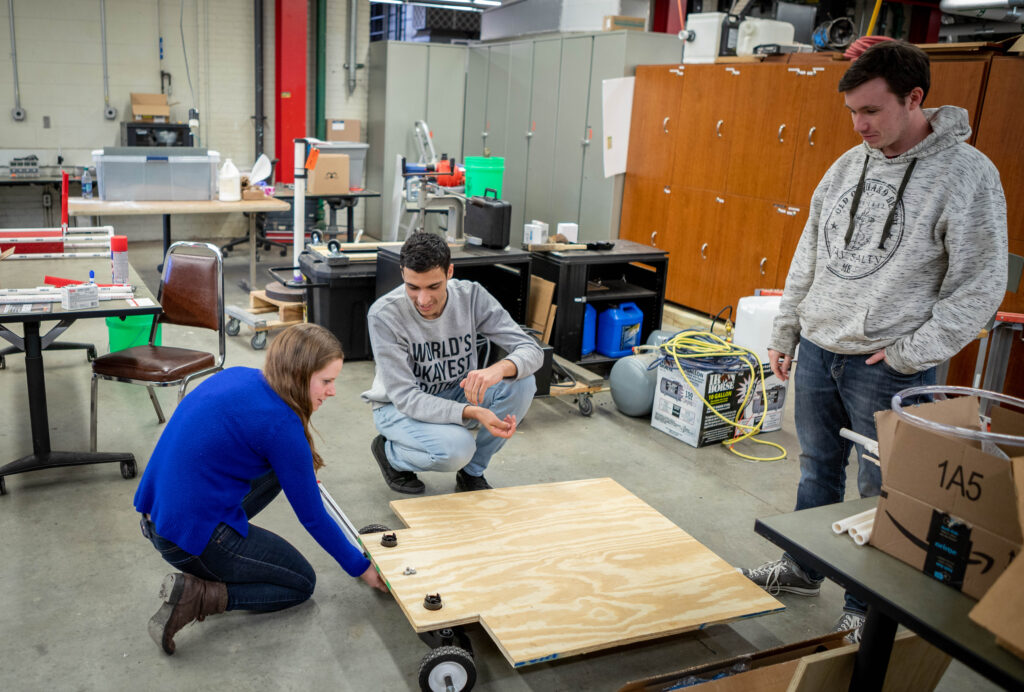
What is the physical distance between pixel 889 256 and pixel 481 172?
478 cm

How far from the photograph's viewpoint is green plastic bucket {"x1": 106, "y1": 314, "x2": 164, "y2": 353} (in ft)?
13.3

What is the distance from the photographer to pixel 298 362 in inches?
80.7

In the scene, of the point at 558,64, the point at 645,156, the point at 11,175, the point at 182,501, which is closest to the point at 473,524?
the point at 182,501

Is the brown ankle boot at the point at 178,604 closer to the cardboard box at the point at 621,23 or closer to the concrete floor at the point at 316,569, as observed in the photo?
the concrete floor at the point at 316,569

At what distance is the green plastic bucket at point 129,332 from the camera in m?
4.05

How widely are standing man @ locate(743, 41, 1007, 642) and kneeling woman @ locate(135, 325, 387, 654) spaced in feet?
4.33

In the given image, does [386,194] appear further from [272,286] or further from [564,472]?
[564,472]

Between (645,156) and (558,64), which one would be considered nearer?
(645,156)

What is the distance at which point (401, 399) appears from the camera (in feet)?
9.25

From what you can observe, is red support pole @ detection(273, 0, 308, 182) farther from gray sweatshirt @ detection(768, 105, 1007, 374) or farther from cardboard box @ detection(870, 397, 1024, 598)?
cardboard box @ detection(870, 397, 1024, 598)

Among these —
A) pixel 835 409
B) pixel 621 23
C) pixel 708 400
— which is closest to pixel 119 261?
pixel 708 400

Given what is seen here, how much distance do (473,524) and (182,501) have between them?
0.90 meters

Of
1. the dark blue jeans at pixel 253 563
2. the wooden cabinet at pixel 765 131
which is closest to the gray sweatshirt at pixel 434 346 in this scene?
the dark blue jeans at pixel 253 563

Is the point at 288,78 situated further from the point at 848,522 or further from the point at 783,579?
the point at 848,522
